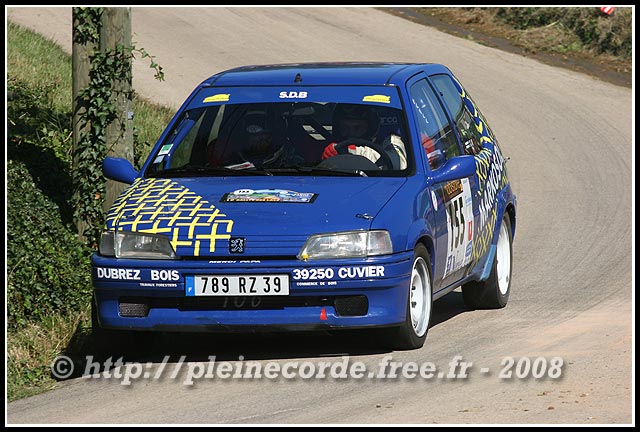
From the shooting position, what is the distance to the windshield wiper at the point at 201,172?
904cm

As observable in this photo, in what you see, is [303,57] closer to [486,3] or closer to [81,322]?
[486,3]

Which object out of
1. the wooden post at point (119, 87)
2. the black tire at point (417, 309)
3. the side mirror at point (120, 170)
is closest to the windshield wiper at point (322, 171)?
the black tire at point (417, 309)

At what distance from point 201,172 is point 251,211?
98 cm

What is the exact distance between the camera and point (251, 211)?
827cm

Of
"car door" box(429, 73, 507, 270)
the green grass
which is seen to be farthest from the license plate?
"car door" box(429, 73, 507, 270)

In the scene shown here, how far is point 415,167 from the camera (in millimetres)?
8977

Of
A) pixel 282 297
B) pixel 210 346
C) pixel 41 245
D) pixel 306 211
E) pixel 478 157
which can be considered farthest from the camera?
pixel 41 245

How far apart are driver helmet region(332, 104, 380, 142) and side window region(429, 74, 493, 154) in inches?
41.4

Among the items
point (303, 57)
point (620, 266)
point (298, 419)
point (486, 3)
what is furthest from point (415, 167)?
point (486, 3)

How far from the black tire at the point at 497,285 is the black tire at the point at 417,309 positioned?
161 cm

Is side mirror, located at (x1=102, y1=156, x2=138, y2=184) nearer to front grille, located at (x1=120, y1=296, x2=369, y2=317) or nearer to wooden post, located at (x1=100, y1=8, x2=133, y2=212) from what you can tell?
front grille, located at (x1=120, y1=296, x2=369, y2=317)

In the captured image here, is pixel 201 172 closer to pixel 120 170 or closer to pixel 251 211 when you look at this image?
pixel 120 170

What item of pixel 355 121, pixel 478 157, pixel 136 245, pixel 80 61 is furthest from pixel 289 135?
pixel 80 61

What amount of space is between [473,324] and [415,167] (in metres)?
1.45
